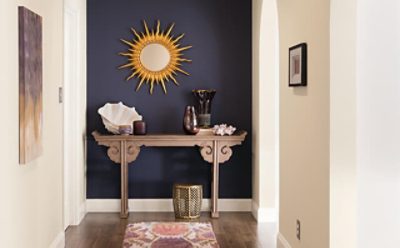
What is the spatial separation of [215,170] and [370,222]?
329cm

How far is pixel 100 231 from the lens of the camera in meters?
5.69

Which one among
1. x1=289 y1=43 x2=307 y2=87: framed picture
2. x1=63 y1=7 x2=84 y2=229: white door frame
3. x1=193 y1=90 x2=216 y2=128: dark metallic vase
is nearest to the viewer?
x1=289 y1=43 x2=307 y2=87: framed picture

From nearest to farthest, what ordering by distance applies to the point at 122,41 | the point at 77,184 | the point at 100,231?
1. the point at 100,231
2. the point at 77,184
3. the point at 122,41

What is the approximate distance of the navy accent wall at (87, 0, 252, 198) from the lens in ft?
21.6

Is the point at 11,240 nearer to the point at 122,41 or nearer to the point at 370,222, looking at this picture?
the point at 370,222

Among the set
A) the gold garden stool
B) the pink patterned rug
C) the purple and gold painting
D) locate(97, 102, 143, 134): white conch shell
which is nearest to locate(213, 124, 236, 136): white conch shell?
the gold garden stool

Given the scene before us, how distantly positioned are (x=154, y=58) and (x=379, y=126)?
12.3 feet

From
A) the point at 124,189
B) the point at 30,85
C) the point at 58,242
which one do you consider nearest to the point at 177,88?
the point at 124,189

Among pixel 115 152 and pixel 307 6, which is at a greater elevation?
pixel 307 6

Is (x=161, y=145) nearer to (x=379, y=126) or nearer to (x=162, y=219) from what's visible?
(x=162, y=219)

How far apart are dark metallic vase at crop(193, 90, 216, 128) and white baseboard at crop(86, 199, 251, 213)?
0.81 meters

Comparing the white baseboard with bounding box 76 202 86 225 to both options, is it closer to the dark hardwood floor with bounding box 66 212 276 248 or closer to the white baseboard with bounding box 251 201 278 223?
the dark hardwood floor with bounding box 66 212 276 248

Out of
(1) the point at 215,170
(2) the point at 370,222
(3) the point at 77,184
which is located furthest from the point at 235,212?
(2) the point at 370,222

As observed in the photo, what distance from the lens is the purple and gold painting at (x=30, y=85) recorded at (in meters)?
3.54
